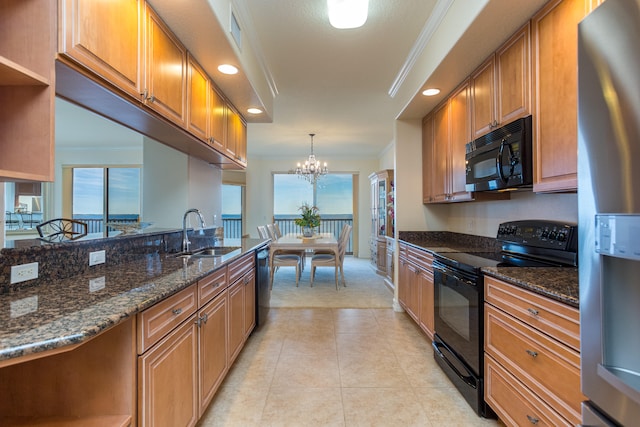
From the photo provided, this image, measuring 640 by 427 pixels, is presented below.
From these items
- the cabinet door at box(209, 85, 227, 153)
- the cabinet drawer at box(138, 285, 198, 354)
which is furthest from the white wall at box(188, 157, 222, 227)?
Answer: the cabinet drawer at box(138, 285, 198, 354)

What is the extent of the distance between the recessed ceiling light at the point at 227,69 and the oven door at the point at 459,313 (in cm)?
222

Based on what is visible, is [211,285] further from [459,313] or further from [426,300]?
[426,300]

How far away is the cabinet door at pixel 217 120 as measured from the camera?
2418 mm

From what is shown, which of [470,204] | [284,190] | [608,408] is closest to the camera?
[608,408]

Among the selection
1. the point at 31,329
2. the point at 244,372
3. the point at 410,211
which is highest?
the point at 410,211

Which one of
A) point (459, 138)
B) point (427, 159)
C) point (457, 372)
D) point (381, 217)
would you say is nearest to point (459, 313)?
point (457, 372)

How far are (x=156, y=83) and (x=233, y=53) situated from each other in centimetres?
65

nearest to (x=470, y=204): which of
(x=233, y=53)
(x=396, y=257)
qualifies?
(x=396, y=257)

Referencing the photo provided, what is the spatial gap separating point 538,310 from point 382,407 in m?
1.12

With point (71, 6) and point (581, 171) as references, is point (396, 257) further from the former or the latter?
point (71, 6)

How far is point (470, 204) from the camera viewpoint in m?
3.10

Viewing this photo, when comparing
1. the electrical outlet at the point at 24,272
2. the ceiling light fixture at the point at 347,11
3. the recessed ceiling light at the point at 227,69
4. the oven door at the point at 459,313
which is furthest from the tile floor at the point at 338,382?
the ceiling light fixture at the point at 347,11

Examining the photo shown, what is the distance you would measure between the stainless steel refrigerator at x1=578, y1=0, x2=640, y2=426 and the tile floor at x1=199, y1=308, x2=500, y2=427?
115 cm

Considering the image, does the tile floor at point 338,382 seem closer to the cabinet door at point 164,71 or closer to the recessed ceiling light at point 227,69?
the cabinet door at point 164,71
